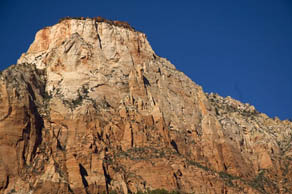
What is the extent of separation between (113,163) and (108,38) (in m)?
23.6

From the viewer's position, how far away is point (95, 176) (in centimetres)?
8775

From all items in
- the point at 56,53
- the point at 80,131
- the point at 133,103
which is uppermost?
the point at 56,53

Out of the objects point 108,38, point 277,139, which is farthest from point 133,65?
point 277,139

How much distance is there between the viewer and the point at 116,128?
9619 cm

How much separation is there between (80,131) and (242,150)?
31.5m

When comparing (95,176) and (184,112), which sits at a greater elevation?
(184,112)

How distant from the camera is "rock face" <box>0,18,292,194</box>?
86.8 meters

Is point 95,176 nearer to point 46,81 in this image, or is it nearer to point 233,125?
point 46,81

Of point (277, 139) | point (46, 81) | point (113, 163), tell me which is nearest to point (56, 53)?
point (46, 81)

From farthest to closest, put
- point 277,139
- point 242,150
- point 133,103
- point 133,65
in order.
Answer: point 277,139 → point 242,150 → point 133,65 → point 133,103

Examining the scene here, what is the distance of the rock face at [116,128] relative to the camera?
3418 inches

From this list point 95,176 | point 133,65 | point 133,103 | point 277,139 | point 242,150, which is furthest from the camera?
point 277,139

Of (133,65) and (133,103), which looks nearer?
(133,103)

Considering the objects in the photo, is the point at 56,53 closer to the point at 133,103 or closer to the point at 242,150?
the point at 133,103
